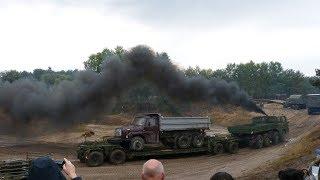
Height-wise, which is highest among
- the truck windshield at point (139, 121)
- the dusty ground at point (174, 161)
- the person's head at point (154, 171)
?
the person's head at point (154, 171)

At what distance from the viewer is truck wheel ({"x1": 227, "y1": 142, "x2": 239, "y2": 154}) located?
2580 cm

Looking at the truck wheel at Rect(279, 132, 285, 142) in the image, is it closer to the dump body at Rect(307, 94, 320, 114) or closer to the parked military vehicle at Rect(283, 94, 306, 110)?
the dump body at Rect(307, 94, 320, 114)

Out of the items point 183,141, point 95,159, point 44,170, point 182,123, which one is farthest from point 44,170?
point 183,141

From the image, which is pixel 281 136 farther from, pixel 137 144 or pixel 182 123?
pixel 137 144

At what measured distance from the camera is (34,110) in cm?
2811

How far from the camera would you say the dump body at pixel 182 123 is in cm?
2389

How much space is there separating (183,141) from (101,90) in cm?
744

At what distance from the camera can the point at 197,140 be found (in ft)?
82.0

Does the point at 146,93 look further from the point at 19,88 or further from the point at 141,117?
the point at 141,117

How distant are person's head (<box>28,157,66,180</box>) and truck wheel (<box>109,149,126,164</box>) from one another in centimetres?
1870

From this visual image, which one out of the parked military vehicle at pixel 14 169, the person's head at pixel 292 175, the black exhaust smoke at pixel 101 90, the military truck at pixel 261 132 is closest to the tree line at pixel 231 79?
the black exhaust smoke at pixel 101 90

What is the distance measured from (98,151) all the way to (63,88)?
8275mm

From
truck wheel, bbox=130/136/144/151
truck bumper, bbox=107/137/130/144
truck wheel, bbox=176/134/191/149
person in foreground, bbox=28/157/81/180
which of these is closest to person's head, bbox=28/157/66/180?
person in foreground, bbox=28/157/81/180

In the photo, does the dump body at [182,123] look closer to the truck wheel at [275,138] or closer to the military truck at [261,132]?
the military truck at [261,132]
